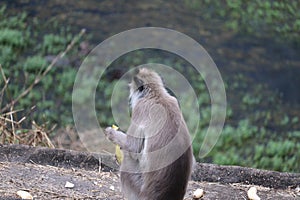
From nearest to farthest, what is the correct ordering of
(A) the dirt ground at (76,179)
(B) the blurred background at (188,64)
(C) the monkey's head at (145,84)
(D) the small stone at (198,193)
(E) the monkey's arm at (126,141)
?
(E) the monkey's arm at (126,141) < (C) the monkey's head at (145,84) < (A) the dirt ground at (76,179) < (D) the small stone at (198,193) < (B) the blurred background at (188,64)

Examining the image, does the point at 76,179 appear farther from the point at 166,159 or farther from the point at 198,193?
the point at 166,159

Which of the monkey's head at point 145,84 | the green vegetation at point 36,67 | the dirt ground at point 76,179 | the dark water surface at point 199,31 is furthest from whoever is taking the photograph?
the dark water surface at point 199,31

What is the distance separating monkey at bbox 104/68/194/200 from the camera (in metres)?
4.33

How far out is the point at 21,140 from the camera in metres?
6.97

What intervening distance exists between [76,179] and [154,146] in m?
1.48

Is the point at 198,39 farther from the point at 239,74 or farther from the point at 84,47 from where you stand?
the point at 84,47

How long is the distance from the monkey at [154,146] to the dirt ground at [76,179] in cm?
75

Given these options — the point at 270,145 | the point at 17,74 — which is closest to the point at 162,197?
the point at 270,145

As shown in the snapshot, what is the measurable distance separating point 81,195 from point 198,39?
564 cm

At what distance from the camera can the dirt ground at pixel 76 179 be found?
5.25 metres

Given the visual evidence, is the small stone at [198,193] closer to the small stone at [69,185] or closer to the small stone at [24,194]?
the small stone at [69,185]

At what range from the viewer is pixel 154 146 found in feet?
14.3

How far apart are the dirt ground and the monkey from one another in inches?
29.7

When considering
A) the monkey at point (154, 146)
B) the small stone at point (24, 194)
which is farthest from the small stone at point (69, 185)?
the monkey at point (154, 146)
